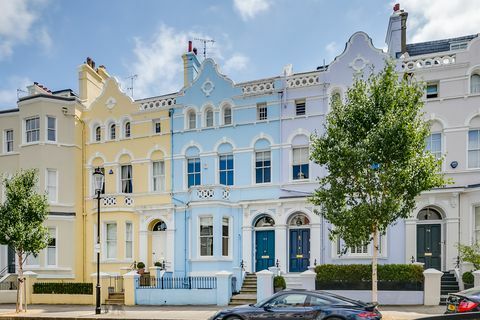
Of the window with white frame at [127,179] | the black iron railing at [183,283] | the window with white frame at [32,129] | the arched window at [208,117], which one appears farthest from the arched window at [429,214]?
the window with white frame at [32,129]

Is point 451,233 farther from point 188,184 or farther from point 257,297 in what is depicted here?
point 188,184

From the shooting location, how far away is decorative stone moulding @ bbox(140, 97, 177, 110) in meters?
25.5

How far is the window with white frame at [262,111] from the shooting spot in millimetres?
23562

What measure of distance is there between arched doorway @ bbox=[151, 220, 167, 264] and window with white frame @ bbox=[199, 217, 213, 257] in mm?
2696

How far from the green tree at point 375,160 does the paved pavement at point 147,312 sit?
2.13m

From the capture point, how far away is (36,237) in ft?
61.7

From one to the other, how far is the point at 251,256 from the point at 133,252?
666 centimetres

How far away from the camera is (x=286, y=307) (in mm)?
11922

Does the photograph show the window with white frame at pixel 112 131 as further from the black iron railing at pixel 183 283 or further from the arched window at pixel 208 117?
the black iron railing at pixel 183 283

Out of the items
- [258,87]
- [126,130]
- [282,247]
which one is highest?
[258,87]

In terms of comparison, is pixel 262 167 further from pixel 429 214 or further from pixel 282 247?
pixel 429 214

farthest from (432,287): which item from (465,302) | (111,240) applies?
(111,240)

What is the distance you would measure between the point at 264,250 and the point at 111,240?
8624 millimetres

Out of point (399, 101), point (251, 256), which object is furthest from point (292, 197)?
point (399, 101)
